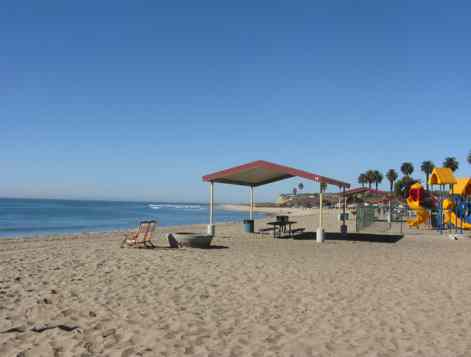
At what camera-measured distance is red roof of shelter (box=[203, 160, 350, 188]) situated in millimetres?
15219

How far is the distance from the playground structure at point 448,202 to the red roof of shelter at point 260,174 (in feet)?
16.9

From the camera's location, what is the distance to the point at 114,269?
28.1 ft

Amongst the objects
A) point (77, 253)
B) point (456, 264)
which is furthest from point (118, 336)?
point (456, 264)

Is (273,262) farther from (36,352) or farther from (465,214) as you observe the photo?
(465,214)

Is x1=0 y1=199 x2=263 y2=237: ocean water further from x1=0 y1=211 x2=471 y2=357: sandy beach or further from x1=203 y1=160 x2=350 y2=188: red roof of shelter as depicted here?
x1=0 y1=211 x2=471 y2=357: sandy beach

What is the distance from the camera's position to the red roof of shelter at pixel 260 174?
15.2 m

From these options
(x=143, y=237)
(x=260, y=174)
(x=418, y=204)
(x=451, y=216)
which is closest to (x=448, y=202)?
(x=451, y=216)

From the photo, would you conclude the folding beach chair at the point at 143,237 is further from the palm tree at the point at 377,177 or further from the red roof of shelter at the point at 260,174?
the palm tree at the point at 377,177

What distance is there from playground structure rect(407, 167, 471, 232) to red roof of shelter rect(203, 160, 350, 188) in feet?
16.9

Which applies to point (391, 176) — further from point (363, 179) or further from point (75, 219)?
point (75, 219)

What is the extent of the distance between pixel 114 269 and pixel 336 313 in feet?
15.5

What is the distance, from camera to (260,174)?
1783 cm

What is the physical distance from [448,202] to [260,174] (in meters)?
10.5

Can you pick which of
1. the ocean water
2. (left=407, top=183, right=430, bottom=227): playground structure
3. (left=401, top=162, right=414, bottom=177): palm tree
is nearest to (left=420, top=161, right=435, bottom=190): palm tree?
(left=401, top=162, right=414, bottom=177): palm tree
